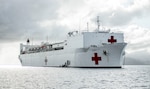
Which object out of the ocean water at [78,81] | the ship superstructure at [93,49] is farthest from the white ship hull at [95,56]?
the ocean water at [78,81]

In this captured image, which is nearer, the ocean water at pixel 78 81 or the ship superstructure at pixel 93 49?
the ocean water at pixel 78 81

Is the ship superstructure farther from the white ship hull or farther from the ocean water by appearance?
the ocean water

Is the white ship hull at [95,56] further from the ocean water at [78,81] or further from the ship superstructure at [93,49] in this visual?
the ocean water at [78,81]

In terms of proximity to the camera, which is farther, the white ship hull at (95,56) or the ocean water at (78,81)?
the white ship hull at (95,56)

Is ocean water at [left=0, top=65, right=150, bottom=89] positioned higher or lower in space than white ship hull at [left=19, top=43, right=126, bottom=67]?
lower

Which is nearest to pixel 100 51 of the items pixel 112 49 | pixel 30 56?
pixel 112 49

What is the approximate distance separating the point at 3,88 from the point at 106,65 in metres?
25.2

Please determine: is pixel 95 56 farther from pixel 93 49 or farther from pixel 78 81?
pixel 78 81

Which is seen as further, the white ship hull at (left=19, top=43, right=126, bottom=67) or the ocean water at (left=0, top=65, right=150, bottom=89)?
the white ship hull at (left=19, top=43, right=126, bottom=67)

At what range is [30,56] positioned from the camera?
228 feet

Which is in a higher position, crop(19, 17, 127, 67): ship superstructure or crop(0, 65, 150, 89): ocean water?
crop(19, 17, 127, 67): ship superstructure

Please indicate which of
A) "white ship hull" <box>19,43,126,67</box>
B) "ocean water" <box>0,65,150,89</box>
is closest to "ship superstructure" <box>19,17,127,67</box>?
"white ship hull" <box>19,43,126,67</box>

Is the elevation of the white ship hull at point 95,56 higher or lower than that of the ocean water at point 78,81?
higher

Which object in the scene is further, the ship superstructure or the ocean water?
the ship superstructure
